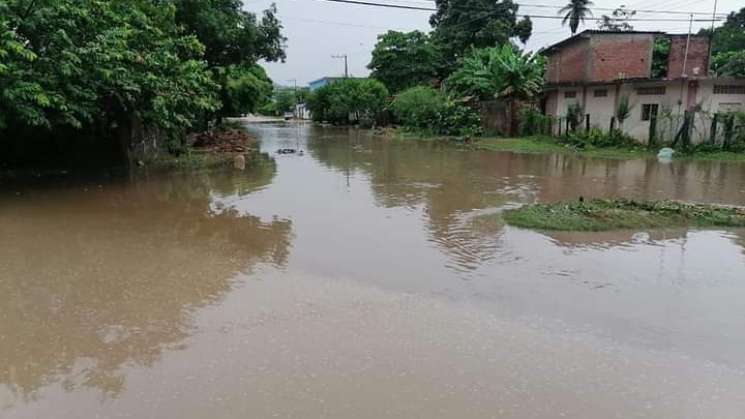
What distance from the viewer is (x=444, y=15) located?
44.8 metres

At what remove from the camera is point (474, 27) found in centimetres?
4072

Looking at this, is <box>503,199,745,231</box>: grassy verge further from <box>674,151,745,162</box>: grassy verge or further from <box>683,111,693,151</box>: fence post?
<box>683,111,693,151</box>: fence post

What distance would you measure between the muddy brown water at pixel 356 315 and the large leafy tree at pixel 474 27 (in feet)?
106

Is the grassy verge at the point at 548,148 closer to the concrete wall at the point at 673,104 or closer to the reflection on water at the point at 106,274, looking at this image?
the concrete wall at the point at 673,104

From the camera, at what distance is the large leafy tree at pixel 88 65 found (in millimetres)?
9719

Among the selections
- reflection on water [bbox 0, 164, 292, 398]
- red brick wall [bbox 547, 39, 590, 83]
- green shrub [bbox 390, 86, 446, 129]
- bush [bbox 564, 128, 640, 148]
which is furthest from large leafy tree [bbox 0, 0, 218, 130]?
red brick wall [bbox 547, 39, 590, 83]

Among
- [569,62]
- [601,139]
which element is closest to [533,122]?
Result: [569,62]

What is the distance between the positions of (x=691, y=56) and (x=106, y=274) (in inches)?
1054

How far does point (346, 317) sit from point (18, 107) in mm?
7981

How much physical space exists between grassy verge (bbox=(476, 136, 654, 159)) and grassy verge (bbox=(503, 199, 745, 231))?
10671mm

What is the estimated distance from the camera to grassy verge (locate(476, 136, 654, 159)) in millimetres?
20234

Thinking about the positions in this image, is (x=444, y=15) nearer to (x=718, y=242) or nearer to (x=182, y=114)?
(x=182, y=114)

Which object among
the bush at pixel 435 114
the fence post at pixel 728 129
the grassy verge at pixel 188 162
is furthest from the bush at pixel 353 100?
the fence post at pixel 728 129

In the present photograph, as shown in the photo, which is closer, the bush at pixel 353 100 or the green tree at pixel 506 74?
the green tree at pixel 506 74
